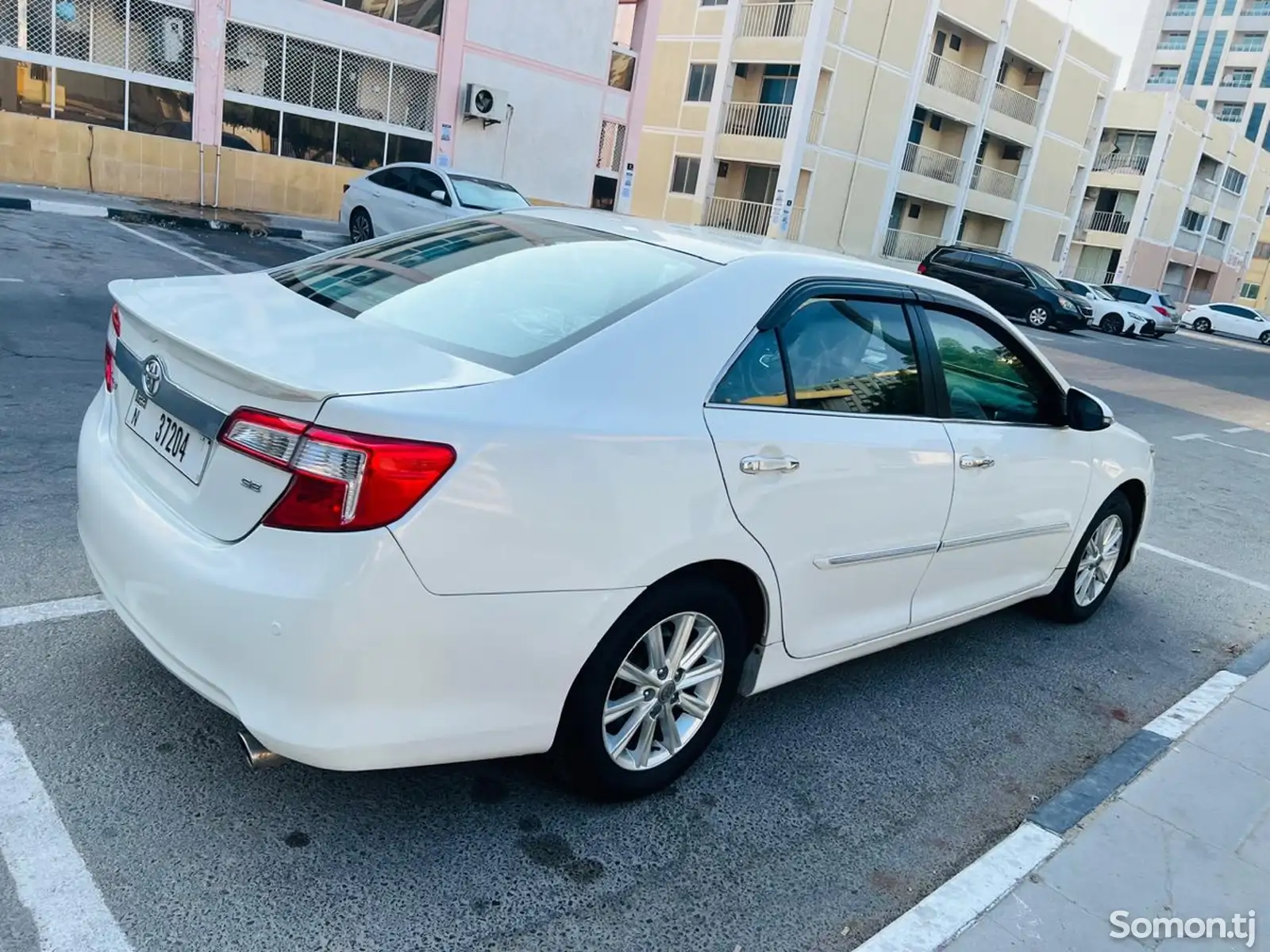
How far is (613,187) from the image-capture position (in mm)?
26109

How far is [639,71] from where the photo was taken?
25234 mm

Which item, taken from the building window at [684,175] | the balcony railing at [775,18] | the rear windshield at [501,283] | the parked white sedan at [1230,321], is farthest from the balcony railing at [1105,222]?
the rear windshield at [501,283]

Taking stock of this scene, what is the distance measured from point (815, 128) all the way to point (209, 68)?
1985cm

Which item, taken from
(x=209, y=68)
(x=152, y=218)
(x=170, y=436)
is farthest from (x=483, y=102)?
(x=170, y=436)

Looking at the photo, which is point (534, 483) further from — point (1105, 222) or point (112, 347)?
point (1105, 222)

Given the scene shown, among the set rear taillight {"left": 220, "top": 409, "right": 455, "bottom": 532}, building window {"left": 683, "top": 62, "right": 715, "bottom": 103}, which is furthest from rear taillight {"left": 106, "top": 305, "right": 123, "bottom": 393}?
building window {"left": 683, "top": 62, "right": 715, "bottom": 103}

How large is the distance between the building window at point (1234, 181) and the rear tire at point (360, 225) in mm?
57163

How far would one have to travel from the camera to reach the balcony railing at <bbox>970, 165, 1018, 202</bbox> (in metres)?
39.3

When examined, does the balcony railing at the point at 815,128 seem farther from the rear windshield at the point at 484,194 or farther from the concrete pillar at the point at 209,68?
the concrete pillar at the point at 209,68

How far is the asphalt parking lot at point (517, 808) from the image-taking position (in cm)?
235

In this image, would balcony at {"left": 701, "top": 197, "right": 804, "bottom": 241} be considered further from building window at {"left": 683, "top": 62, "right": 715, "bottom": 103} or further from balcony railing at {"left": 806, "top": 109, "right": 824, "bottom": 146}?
building window at {"left": 683, "top": 62, "right": 715, "bottom": 103}

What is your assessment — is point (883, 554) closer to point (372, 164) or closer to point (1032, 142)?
point (372, 164)

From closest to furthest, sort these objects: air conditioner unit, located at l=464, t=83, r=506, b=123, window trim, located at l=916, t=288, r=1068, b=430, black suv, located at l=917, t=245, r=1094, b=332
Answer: window trim, located at l=916, t=288, r=1068, b=430, air conditioner unit, located at l=464, t=83, r=506, b=123, black suv, located at l=917, t=245, r=1094, b=332

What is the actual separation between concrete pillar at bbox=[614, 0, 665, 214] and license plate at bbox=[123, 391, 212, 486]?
77.8ft
